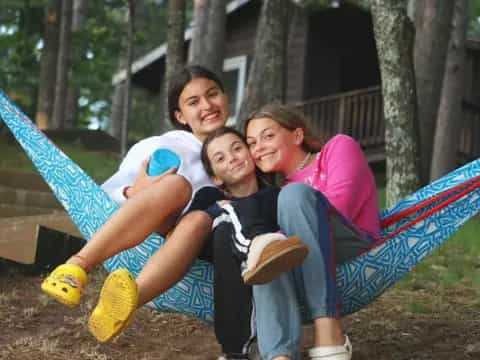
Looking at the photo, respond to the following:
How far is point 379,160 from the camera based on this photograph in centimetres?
1084

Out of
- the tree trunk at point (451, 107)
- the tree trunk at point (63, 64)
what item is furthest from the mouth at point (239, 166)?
the tree trunk at point (63, 64)

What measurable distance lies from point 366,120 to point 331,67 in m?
1.76

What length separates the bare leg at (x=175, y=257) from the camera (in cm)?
220

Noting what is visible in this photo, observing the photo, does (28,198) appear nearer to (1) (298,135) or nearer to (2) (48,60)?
(1) (298,135)

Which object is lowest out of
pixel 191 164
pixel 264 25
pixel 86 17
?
pixel 191 164

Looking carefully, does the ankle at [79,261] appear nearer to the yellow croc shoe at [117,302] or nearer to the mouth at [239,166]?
the yellow croc shoe at [117,302]

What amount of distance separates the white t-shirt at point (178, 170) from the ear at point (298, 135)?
32 cm

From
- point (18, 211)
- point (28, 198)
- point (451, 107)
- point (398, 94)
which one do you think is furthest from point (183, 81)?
point (451, 107)

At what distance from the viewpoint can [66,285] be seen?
2127 mm

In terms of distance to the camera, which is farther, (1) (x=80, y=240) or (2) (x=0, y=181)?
(2) (x=0, y=181)

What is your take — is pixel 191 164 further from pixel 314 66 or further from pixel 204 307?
pixel 314 66

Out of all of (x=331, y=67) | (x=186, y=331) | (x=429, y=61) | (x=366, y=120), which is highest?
(x=331, y=67)

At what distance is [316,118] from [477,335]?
866 cm

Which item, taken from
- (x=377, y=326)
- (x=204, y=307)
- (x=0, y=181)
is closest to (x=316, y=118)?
(x=0, y=181)
